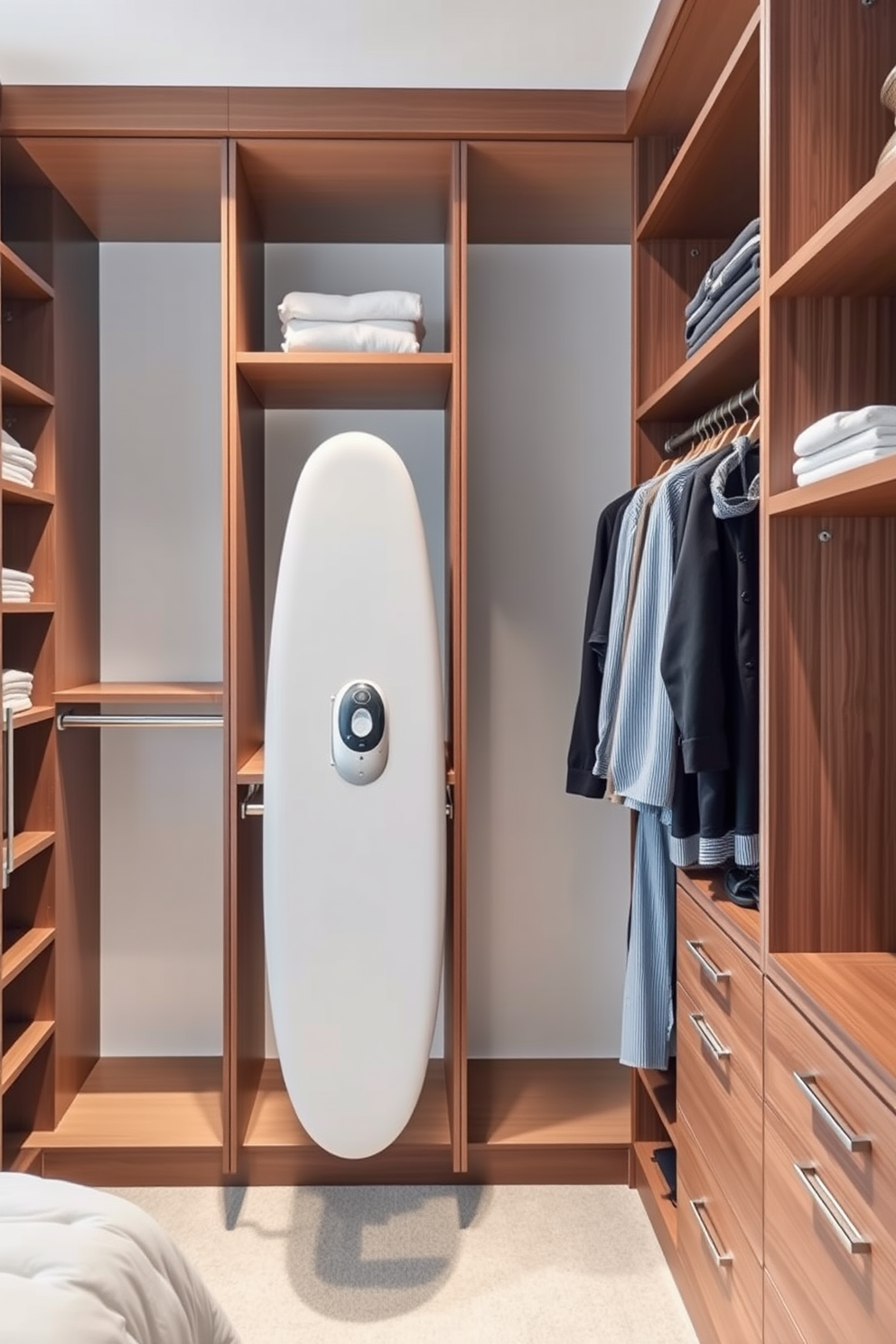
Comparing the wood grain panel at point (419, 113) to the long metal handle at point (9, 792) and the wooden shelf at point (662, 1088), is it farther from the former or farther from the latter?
the wooden shelf at point (662, 1088)

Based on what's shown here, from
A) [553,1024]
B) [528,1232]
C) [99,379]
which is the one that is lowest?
[528,1232]

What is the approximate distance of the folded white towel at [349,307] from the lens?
2.30 meters

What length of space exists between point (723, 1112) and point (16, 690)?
1.66 metres

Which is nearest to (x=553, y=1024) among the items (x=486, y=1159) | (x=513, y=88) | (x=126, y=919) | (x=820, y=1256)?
(x=486, y=1159)

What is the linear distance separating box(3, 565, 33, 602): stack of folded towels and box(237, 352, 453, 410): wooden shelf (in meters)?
0.67

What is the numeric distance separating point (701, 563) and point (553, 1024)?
164 centimetres

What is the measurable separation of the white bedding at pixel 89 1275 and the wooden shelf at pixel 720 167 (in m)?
1.82

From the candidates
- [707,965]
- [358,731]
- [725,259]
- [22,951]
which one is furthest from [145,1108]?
[725,259]

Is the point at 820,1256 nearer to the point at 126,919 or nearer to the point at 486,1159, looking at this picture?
the point at 486,1159

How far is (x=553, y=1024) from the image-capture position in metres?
2.79

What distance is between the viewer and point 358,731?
204 cm

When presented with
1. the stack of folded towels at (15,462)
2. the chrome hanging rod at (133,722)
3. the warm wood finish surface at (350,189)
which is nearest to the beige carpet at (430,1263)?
the chrome hanging rod at (133,722)

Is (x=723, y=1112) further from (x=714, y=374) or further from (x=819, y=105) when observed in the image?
(x=819, y=105)

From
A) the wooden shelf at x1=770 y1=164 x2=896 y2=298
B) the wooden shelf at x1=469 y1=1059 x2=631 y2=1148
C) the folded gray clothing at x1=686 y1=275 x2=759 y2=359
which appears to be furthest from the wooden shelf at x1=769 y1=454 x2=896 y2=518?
the wooden shelf at x1=469 y1=1059 x2=631 y2=1148
